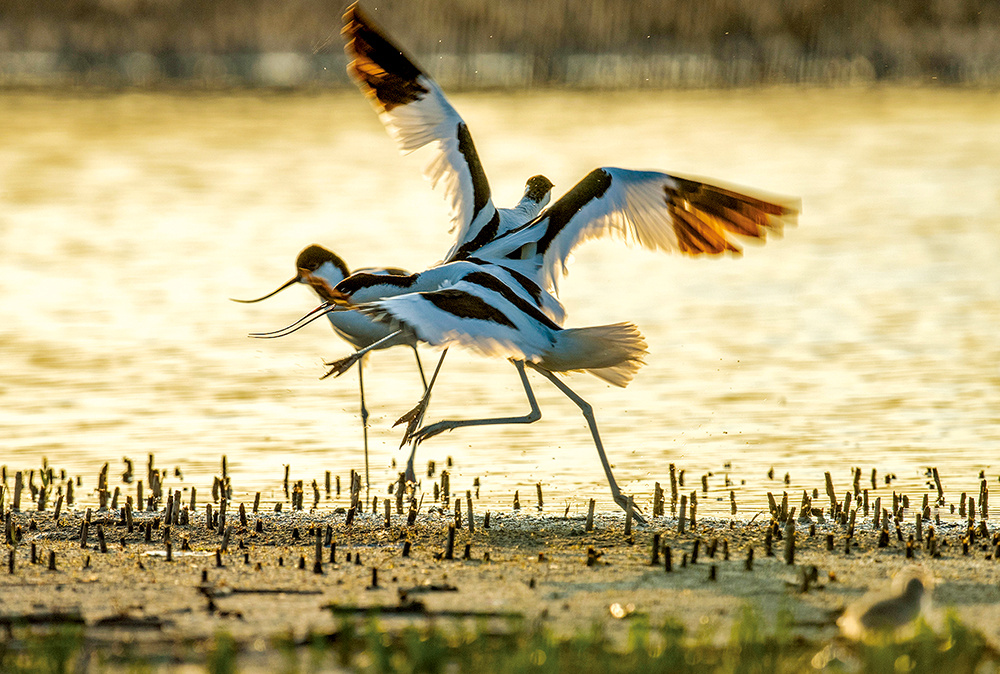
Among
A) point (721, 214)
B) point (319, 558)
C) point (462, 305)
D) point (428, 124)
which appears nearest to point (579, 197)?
point (721, 214)

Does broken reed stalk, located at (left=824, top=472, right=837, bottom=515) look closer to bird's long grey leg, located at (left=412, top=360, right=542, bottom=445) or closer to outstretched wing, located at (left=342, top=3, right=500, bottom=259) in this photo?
bird's long grey leg, located at (left=412, top=360, right=542, bottom=445)

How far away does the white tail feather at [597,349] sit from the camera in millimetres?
7367

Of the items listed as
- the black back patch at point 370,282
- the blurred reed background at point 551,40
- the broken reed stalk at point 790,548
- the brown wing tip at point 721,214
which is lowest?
the broken reed stalk at point 790,548

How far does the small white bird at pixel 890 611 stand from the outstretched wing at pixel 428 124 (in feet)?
11.8

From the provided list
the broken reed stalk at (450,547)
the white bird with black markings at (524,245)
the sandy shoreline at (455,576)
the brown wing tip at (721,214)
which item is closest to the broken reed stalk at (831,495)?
the sandy shoreline at (455,576)

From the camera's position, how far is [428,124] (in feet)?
28.0

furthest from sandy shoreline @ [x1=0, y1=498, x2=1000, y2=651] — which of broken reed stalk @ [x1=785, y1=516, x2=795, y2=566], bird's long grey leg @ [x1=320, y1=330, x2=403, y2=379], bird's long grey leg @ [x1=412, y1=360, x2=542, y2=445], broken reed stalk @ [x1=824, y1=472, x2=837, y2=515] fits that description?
bird's long grey leg @ [x1=320, y1=330, x2=403, y2=379]

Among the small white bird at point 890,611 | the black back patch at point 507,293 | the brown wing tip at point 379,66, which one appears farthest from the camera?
the brown wing tip at point 379,66

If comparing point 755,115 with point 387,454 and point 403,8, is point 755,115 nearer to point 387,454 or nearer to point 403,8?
point 403,8

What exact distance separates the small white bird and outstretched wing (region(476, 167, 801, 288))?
2.87 meters

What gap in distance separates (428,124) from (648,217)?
146cm

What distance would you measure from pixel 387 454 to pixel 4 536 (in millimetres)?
2845

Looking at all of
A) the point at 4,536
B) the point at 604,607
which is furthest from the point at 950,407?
the point at 4,536

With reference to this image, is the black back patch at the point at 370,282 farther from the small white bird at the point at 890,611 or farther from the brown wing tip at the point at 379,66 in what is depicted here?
the small white bird at the point at 890,611
